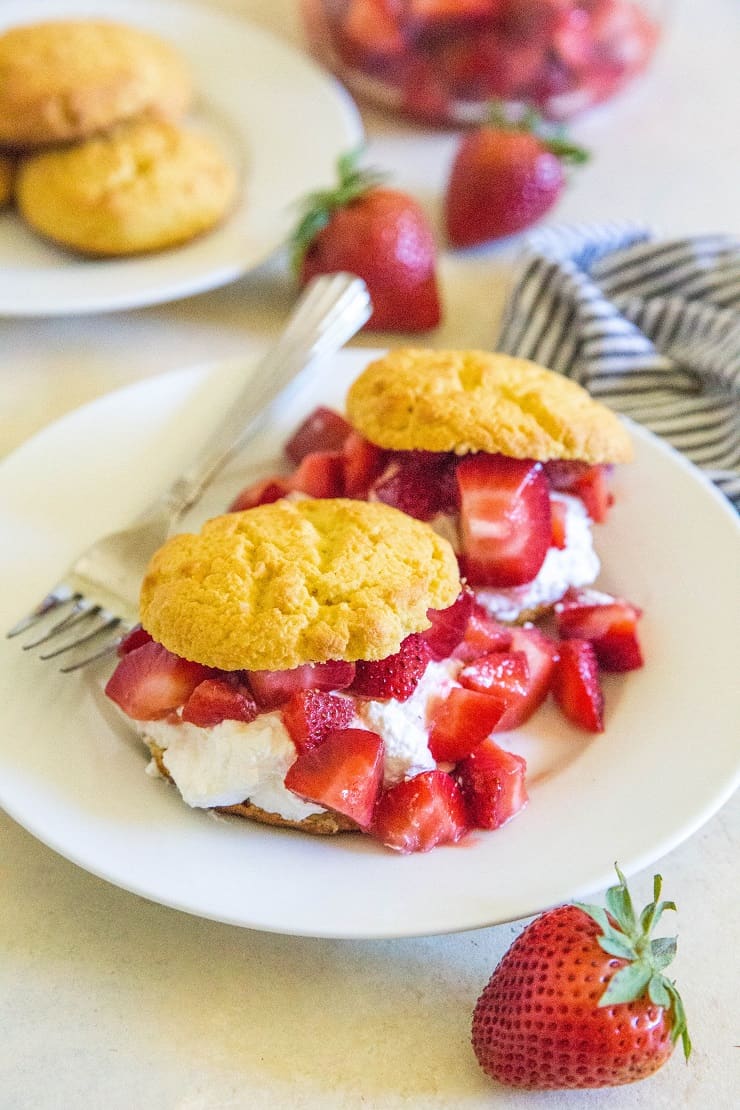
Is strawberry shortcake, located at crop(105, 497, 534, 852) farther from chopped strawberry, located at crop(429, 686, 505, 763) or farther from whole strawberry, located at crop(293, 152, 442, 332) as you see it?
whole strawberry, located at crop(293, 152, 442, 332)

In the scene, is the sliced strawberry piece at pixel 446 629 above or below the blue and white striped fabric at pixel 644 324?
above

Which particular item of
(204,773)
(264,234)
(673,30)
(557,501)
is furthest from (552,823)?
(673,30)

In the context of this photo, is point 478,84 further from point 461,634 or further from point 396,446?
point 461,634

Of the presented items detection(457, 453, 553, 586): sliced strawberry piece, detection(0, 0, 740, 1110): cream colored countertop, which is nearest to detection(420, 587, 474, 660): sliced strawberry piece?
detection(457, 453, 553, 586): sliced strawberry piece

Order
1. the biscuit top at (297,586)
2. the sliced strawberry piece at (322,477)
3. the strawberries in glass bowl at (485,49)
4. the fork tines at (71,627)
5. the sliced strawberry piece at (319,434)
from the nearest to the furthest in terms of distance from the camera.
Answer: the biscuit top at (297,586)
the fork tines at (71,627)
the sliced strawberry piece at (322,477)
the sliced strawberry piece at (319,434)
the strawberries in glass bowl at (485,49)

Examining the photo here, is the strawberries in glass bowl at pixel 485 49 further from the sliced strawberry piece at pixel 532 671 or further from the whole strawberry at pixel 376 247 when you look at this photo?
the sliced strawberry piece at pixel 532 671

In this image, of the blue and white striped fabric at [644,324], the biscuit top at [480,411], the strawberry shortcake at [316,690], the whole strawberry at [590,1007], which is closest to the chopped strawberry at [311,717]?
the strawberry shortcake at [316,690]
